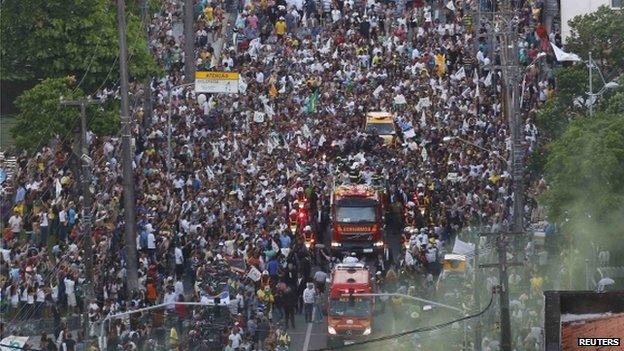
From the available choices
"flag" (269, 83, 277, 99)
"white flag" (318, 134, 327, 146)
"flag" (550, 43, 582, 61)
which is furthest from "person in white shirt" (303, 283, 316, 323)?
"flag" (269, 83, 277, 99)

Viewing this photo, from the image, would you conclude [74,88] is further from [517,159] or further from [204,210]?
[517,159]

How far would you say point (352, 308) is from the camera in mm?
56344

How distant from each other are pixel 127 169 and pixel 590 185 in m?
11.9

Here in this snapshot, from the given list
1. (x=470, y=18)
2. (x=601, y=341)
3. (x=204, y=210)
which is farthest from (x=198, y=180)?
(x=601, y=341)

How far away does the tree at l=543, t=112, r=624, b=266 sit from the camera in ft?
189

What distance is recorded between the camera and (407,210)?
64812 millimetres

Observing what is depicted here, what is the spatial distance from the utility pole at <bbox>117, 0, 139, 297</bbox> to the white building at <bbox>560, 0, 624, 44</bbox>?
2136 cm

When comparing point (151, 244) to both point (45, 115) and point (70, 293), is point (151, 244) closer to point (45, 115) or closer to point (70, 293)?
point (45, 115)

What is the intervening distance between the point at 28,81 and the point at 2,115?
17.7 ft

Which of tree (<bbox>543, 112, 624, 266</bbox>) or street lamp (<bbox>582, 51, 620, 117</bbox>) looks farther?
street lamp (<bbox>582, 51, 620, 117</bbox>)

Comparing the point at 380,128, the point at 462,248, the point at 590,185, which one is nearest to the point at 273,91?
the point at 380,128

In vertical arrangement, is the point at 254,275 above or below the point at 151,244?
below

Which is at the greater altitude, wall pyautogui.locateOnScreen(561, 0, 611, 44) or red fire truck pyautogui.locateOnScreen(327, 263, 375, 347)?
wall pyautogui.locateOnScreen(561, 0, 611, 44)

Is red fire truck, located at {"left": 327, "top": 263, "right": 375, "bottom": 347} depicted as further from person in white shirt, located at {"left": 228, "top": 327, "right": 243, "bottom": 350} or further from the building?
the building
